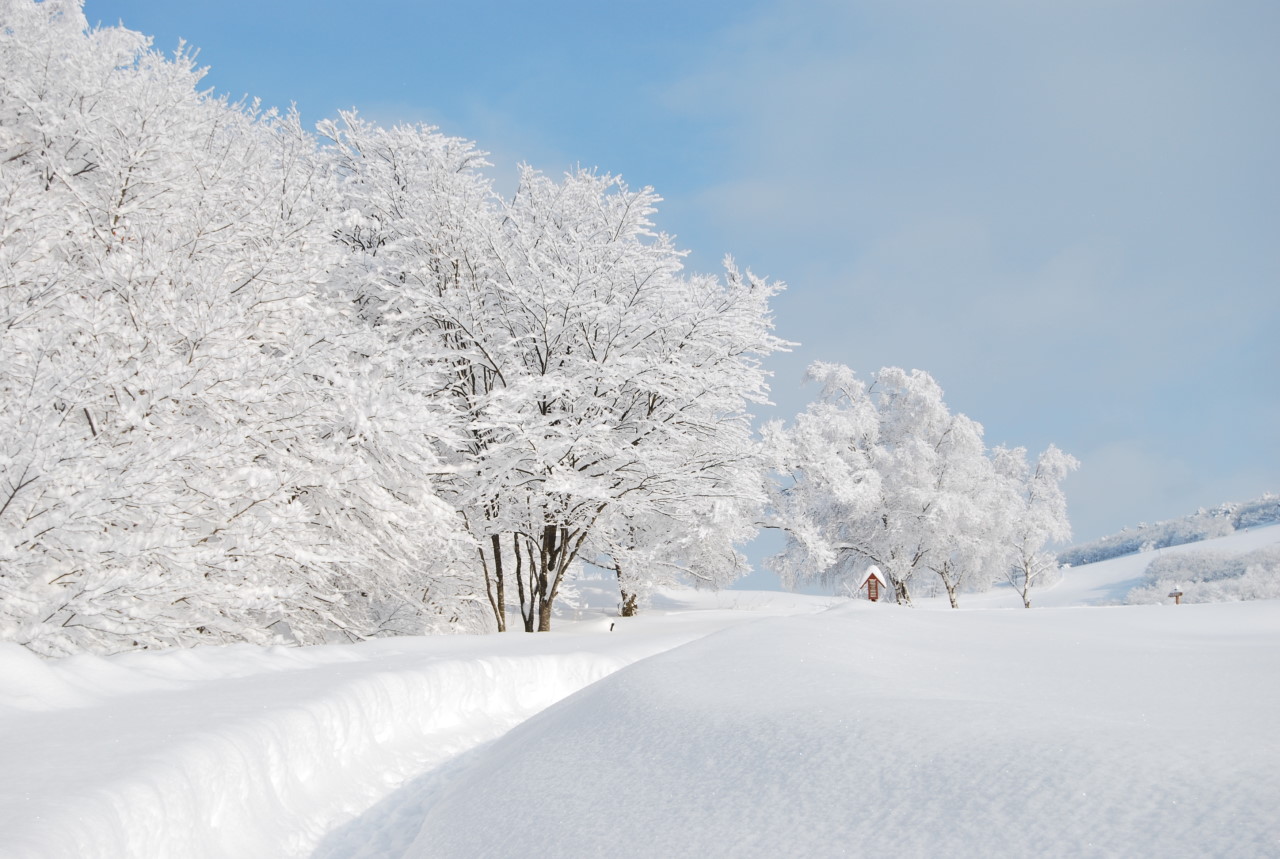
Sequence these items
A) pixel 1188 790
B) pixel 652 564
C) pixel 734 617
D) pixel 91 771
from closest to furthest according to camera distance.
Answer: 1. pixel 1188 790
2. pixel 91 771
3. pixel 734 617
4. pixel 652 564

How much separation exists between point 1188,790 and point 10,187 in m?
9.36

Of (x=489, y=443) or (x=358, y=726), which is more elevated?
(x=489, y=443)

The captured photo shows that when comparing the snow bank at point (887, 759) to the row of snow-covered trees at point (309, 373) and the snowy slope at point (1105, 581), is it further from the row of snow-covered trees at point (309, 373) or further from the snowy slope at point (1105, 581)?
the snowy slope at point (1105, 581)

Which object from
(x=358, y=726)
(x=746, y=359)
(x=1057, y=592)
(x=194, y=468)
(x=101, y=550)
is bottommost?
(x=1057, y=592)

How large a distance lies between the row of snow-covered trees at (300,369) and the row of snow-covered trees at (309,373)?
0.16ft

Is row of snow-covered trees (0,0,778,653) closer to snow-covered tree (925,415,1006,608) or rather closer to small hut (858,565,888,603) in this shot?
small hut (858,565,888,603)

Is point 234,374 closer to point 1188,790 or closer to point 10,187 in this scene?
point 10,187

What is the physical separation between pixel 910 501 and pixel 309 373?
1936 cm

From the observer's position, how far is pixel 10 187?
273 inches

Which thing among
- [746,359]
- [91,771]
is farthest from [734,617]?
[91,771]

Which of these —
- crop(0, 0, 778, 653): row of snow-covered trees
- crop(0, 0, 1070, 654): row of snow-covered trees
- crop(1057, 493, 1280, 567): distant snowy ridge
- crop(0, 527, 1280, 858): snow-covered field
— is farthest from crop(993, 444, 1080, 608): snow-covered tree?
crop(0, 527, 1280, 858): snow-covered field

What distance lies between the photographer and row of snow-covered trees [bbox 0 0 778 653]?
6164 millimetres

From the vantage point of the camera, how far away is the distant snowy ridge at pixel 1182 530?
33.2m

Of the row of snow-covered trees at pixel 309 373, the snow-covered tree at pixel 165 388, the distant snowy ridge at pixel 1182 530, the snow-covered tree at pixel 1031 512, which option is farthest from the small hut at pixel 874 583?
the distant snowy ridge at pixel 1182 530
